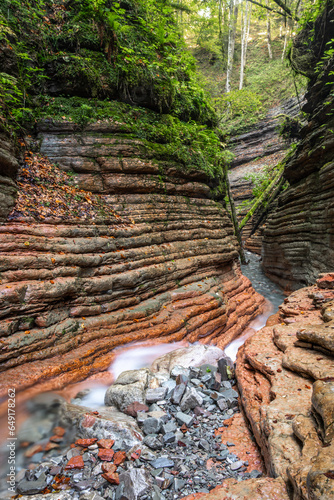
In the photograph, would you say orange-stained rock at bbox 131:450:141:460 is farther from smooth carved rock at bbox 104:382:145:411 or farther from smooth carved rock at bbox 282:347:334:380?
smooth carved rock at bbox 282:347:334:380

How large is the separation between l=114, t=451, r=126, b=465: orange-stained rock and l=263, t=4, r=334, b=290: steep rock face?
404 inches

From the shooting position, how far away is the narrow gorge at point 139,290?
2.64 m

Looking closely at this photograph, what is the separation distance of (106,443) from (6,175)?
17.6 ft

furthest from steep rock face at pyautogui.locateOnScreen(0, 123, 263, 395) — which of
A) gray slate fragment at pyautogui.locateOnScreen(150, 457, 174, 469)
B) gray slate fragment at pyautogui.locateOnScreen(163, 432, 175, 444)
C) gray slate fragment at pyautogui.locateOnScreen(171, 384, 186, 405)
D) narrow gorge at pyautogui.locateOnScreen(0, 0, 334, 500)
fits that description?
gray slate fragment at pyautogui.locateOnScreen(150, 457, 174, 469)

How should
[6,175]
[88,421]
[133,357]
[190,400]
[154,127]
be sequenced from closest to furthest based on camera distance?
[88,421], [190,400], [133,357], [6,175], [154,127]

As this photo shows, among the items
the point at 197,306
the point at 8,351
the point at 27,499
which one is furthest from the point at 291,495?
the point at 197,306

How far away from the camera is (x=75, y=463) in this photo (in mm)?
2664

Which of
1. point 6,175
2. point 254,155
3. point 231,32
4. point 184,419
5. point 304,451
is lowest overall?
point 184,419

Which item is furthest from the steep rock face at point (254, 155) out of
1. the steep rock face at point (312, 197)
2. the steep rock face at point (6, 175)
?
the steep rock face at point (6, 175)

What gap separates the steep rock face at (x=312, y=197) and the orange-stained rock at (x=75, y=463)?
10.6 metres

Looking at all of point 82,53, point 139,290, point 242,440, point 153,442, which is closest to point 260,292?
point 139,290

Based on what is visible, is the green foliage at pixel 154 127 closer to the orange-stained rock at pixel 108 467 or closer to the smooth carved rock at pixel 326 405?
the smooth carved rock at pixel 326 405

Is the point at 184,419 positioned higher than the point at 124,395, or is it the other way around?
the point at 124,395

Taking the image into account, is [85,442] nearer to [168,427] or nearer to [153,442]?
[153,442]
